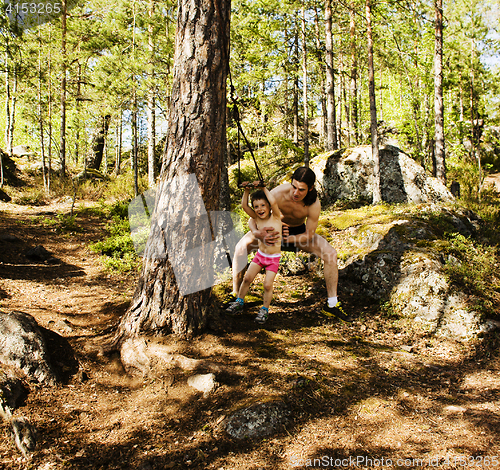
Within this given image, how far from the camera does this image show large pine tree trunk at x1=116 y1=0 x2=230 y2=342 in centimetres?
305

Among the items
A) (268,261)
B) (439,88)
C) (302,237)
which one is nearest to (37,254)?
(268,261)

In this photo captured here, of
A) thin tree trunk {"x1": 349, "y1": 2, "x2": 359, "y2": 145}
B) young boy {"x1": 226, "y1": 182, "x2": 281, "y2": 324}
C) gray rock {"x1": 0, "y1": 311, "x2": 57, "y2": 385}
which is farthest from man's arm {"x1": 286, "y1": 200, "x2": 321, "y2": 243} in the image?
thin tree trunk {"x1": 349, "y1": 2, "x2": 359, "y2": 145}

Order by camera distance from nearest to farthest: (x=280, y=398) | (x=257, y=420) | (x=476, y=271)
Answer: (x=257, y=420) → (x=280, y=398) → (x=476, y=271)

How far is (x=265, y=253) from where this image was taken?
397 cm

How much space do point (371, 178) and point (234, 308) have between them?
24.3 ft

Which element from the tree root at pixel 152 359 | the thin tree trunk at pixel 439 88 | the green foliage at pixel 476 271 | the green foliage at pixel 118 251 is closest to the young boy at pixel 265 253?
the tree root at pixel 152 359

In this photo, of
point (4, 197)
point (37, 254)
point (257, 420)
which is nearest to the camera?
point (257, 420)

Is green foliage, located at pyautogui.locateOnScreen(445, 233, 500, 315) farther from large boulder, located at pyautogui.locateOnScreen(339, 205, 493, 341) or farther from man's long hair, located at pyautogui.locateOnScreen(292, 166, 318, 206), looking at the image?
man's long hair, located at pyautogui.locateOnScreen(292, 166, 318, 206)

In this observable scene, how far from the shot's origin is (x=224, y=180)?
6.22m

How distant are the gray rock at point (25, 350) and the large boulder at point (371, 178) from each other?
856 cm

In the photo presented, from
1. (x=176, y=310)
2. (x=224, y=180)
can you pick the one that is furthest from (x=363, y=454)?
(x=224, y=180)

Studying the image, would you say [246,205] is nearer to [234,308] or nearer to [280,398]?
[234,308]

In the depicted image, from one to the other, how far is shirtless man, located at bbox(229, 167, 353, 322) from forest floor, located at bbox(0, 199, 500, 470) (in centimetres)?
39

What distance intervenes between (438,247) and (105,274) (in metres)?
5.62
